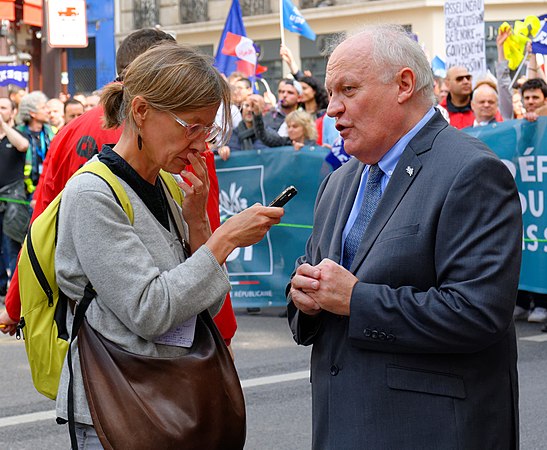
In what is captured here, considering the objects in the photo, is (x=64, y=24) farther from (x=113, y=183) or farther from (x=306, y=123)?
(x=113, y=183)

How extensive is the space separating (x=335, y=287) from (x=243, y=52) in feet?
48.0

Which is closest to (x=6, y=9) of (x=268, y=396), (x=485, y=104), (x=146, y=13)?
(x=485, y=104)

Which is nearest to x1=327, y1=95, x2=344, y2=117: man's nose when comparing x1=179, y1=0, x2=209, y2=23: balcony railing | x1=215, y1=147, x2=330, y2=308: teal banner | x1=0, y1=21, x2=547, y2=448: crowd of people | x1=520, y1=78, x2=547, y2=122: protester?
x1=0, y1=21, x2=547, y2=448: crowd of people

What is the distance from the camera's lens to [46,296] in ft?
10.1

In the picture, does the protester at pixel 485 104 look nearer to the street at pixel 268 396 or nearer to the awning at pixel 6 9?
the street at pixel 268 396

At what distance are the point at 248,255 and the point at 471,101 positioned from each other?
106 inches

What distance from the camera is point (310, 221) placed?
10.2 m

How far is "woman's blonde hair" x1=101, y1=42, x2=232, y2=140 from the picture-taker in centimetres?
301

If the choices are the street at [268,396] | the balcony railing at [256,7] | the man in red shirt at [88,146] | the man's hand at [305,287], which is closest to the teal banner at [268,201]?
the street at [268,396]

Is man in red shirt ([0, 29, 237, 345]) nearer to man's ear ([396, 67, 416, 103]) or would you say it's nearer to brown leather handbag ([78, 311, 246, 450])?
brown leather handbag ([78, 311, 246, 450])

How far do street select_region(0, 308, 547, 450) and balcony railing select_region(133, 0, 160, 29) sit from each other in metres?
35.6

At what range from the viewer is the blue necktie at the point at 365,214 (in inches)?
120

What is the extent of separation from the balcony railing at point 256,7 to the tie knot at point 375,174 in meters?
37.0

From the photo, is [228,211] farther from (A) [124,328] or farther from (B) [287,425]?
(A) [124,328]
